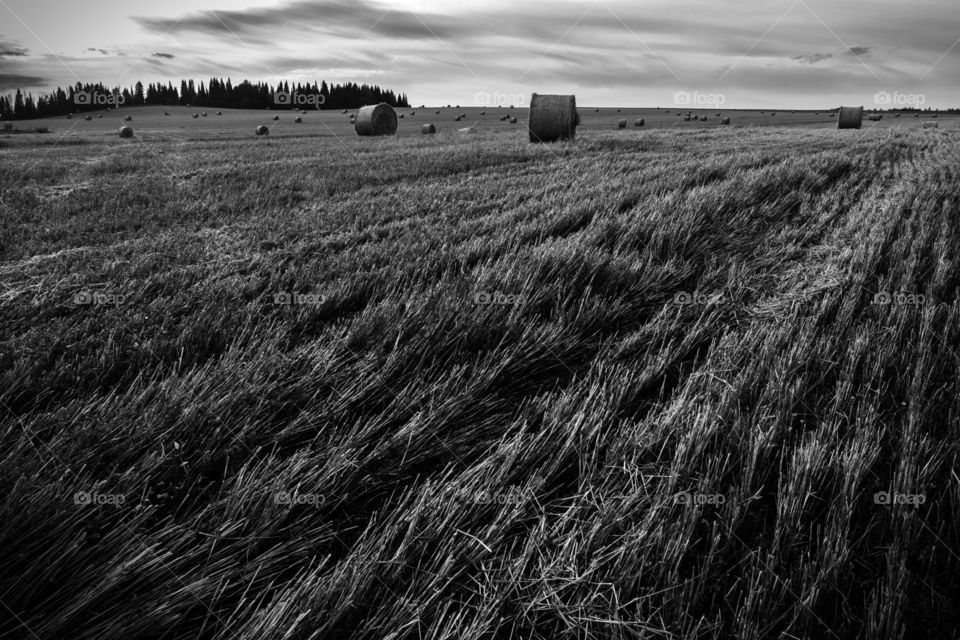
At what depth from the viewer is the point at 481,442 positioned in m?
2.38

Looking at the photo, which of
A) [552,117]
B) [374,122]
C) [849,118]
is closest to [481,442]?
[552,117]

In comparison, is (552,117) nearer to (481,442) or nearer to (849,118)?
(481,442)

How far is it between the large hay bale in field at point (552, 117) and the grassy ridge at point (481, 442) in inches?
723

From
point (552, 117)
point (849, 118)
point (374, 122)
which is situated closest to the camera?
point (552, 117)

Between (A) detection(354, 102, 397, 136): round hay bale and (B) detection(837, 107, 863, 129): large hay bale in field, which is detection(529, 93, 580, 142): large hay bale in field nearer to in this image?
(A) detection(354, 102, 397, 136): round hay bale

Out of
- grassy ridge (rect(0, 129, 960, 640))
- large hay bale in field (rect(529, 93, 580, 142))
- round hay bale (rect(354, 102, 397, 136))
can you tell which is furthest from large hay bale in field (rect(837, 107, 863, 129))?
grassy ridge (rect(0, 129, 960, 640))

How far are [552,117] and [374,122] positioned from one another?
14645 millimetres

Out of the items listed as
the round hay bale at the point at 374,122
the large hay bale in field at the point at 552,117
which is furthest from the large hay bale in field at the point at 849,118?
the round hay bale at the point at 374,122

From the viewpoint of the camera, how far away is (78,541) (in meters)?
1.64

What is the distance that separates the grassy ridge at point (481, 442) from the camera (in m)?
1.58

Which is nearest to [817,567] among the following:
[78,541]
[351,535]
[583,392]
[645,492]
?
[645,492]

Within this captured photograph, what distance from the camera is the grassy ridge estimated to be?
158cm

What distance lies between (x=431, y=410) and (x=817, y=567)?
1.56m

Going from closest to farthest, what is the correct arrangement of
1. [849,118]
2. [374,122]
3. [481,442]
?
[481,442]
[374,122]
[849,118]
